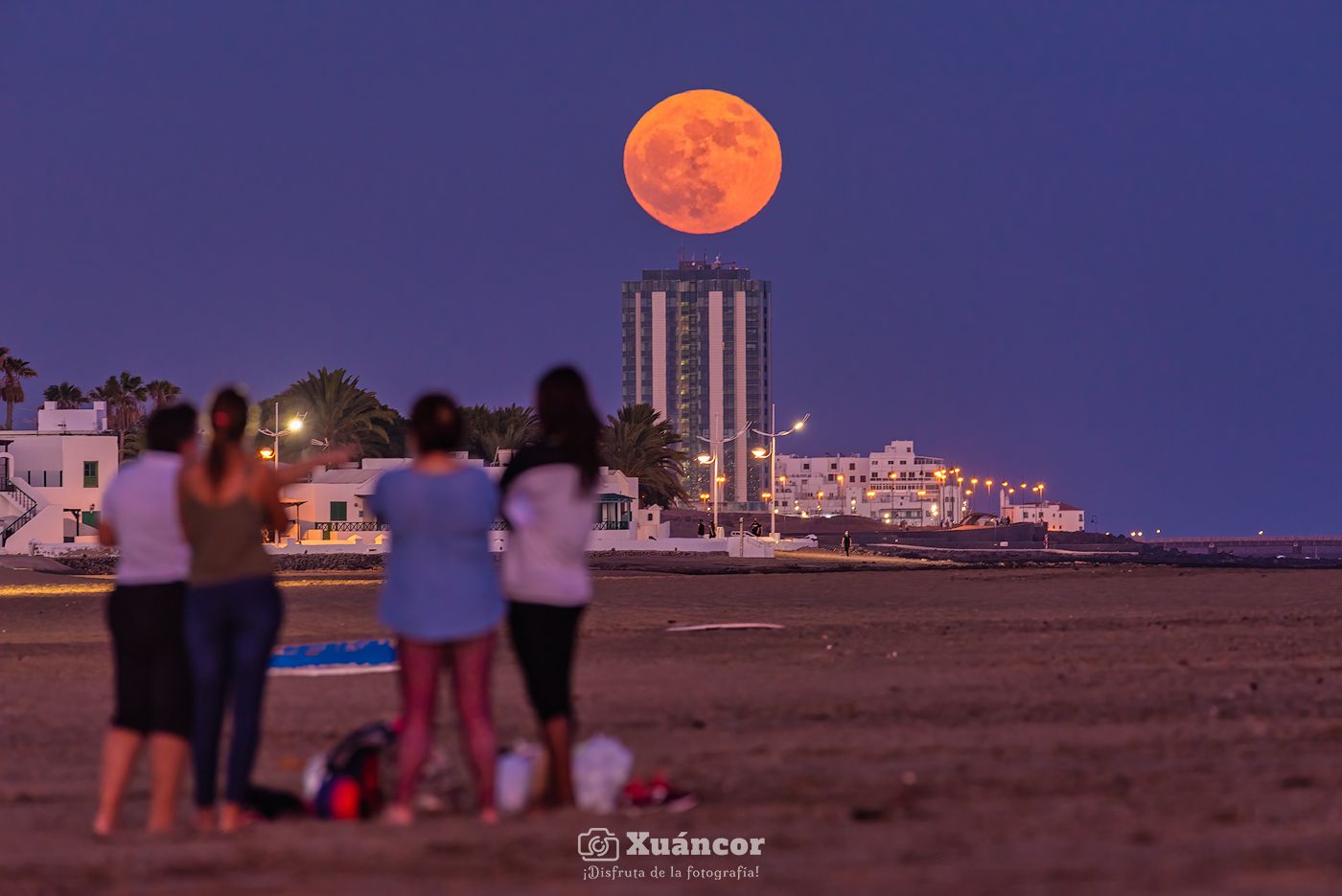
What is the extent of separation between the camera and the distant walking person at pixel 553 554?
6.70 meters

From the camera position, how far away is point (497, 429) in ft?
320

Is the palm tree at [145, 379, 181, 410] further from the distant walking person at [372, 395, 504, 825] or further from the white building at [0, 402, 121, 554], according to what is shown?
the distant walking person at [372, 395, 504, 825]

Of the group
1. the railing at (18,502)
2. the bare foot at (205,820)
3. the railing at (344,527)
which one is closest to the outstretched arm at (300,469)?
the bare foot at (205,820)

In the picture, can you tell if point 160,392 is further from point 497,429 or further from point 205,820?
point 205,820

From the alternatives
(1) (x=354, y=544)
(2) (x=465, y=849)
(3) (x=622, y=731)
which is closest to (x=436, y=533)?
(2) (x=465, y=849)

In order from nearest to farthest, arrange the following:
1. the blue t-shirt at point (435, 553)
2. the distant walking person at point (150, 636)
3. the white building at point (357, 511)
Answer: the blue t-shirt at point (435, 553)
the distant walking person at point (150, 636)
the white building at point (357, 511)

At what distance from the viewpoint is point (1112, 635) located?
17672 mm

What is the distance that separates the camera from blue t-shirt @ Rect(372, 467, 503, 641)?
21.1ft

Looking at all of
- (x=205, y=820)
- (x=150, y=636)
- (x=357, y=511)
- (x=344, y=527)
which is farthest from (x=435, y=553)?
(x=357, y=511)

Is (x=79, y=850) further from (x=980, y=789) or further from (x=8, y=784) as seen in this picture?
(x=980, y=789)

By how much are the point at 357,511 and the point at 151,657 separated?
69.3m

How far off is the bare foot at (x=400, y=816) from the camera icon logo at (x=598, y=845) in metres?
0.74

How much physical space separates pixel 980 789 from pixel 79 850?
3.65m

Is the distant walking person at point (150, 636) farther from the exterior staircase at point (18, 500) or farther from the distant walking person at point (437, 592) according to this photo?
the exterior staircase at point (18, 500)
